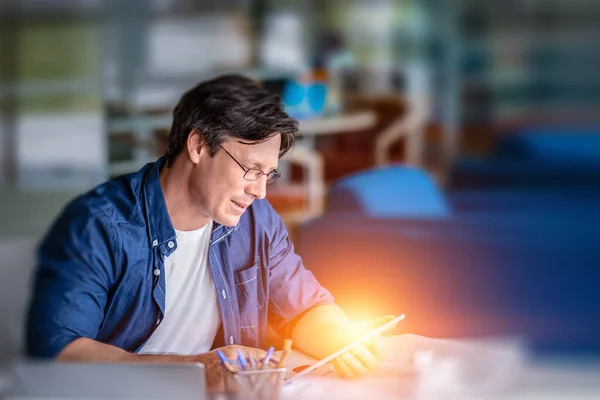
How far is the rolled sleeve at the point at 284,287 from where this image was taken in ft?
5.77

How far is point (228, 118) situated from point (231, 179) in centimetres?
11

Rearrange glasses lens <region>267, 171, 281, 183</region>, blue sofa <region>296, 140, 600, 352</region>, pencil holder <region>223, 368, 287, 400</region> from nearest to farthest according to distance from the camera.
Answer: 1. pencil holder <region>223, 368, 287, 400</region>
2. glasses lens <region>267, 171, 281, 183</region>
3. blue sofa <region>296, 140, 600, 352</region>

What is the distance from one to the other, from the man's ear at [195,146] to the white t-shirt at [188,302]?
134mm

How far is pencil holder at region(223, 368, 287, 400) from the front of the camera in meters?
1.15

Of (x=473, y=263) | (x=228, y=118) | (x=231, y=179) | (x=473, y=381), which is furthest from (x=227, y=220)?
(x=473, y=263)

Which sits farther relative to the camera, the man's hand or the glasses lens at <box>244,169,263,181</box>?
the glasses lens at <box>244,169,263,181</box>

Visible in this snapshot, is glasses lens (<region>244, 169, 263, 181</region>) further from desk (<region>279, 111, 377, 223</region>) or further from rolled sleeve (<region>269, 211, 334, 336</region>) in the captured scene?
desk (<region>279, 111, 377, 223</region>)

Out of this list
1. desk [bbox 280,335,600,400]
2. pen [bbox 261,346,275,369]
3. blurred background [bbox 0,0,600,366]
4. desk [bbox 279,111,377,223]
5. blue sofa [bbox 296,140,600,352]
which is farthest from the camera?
desk [bbox 279,111,377,223]

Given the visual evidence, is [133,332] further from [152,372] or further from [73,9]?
[73,9]

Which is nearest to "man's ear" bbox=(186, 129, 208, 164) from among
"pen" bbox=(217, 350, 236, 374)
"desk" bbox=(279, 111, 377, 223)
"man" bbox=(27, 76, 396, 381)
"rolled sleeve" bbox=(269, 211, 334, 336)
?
"man" bbox=(27, 76, 396, 381)

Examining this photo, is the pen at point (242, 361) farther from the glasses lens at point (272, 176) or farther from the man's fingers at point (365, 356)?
the glasses lens at point (272, 176)

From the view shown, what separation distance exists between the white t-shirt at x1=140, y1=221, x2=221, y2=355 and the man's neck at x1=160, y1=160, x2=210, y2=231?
0.06ft

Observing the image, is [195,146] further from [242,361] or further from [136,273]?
[242,361]

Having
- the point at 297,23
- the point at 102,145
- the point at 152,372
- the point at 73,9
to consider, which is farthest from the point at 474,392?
the point at 297,23
